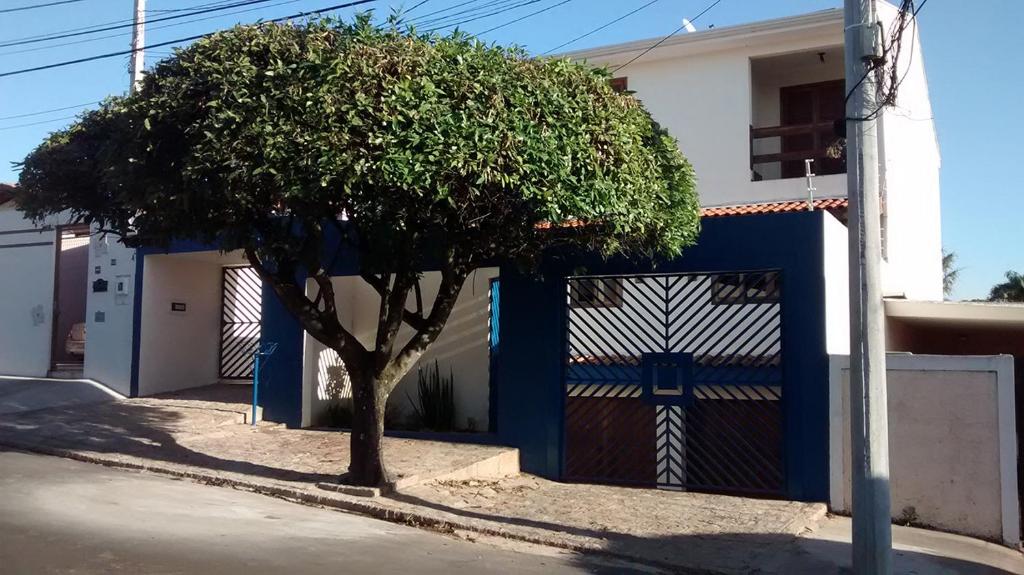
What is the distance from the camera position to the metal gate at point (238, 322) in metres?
16.5

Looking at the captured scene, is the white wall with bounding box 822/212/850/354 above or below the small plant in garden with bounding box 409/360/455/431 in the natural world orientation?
above

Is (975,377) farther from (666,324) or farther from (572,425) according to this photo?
(572,425)

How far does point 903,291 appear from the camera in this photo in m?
14.4

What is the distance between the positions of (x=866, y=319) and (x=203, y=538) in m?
5.68

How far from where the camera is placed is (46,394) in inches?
576

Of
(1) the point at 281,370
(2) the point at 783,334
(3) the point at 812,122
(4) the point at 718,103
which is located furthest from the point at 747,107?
(1) the point at 281,370

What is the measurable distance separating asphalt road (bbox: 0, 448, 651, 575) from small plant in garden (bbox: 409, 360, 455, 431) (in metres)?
4.04

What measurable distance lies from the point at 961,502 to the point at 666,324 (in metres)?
3.71

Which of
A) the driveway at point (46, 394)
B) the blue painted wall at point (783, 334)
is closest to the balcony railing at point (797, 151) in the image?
the blue painted wall at point (783, 334)

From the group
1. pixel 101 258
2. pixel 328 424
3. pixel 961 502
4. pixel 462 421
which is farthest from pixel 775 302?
pixel 101 258

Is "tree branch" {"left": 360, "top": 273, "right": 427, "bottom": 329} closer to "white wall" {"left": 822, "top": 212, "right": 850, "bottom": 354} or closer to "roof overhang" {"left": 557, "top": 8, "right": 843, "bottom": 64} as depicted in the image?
"white wall" {"left": 822, "top": 212, "right": 850, "bottom": 354}

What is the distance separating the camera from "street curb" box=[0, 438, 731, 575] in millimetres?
7899

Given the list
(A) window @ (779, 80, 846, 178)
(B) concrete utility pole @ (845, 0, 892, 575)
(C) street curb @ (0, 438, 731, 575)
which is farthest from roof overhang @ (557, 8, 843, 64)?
(C) street curb @ (0, 438, 731, 575)

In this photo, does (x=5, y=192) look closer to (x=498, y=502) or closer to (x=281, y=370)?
(x=281, y=370)
